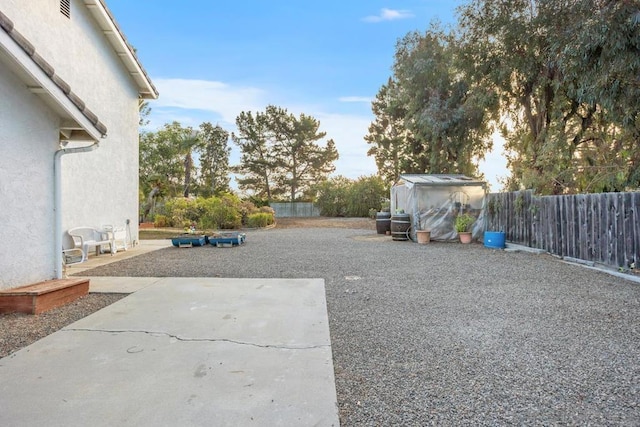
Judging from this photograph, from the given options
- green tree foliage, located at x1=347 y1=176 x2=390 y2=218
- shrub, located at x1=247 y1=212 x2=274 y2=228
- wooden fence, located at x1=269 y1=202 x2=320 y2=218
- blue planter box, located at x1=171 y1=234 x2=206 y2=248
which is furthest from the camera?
wooden fence, located at x1=269 y1=202 x2=320 y2=218

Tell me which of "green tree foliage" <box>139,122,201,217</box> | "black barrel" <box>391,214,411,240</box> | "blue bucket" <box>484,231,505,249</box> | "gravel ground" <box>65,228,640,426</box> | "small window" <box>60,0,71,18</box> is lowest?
"gravel ground" <box>65,228,640,426</box>

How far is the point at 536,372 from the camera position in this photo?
108 inches

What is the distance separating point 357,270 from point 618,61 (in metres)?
6.84

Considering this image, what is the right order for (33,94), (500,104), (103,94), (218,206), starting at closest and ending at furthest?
(33,94)
(103,94)
(500,104)
(218,206)

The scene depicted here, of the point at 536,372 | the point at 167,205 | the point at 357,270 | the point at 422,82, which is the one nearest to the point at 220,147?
the point at 167,205

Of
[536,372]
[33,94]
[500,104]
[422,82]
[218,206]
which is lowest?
[536,372]

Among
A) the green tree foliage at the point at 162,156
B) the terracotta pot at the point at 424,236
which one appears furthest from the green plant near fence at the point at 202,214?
the terracotta pot at the point at 424,236

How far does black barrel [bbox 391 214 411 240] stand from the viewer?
12945mm

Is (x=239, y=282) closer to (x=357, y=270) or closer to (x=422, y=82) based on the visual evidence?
(x=357, y=270)

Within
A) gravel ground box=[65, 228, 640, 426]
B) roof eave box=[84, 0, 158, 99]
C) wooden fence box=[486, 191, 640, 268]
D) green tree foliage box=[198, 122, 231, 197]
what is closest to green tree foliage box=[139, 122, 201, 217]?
green tree foliage box=[198, 122, 231, 197]

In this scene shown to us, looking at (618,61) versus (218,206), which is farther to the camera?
(218,206)

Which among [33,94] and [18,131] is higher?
[33,94]

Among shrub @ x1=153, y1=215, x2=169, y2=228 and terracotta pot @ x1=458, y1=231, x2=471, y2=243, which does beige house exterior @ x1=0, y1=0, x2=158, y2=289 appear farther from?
terracotta pot @ x1=458, y1=231, x2=471, y2=243

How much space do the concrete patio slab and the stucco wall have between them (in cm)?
120
